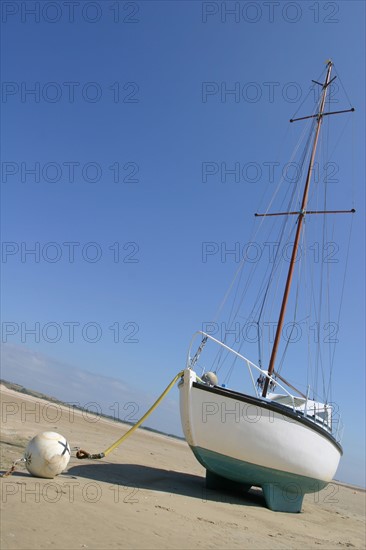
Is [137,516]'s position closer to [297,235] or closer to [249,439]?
[249,439]

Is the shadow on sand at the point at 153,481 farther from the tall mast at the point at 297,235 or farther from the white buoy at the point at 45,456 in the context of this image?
the tall mast at the point at 297,235

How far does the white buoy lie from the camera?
9.07 metres

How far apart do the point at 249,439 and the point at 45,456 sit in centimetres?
511

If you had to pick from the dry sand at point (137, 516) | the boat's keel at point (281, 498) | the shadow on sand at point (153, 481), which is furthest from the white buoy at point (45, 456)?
the boat's keel at point (281, 498)

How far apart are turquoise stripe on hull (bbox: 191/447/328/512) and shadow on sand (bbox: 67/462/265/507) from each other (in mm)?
478

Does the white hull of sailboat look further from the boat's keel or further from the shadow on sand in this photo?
the shadow on sand

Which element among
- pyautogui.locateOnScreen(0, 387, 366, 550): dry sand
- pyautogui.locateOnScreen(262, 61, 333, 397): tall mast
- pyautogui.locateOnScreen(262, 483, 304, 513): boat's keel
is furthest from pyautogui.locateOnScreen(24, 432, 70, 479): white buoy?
pyautogui.locateOnScreen(262, 61, 333, 397): tall mast

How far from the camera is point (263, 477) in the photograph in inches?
481

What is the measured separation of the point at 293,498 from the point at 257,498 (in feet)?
3.91

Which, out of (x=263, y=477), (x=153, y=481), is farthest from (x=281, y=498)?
(x=153, y=481)

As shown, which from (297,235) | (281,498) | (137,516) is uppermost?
(297,235)

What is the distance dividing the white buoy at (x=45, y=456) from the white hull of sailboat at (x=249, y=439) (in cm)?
392

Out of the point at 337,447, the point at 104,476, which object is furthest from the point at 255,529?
the point at 337,447

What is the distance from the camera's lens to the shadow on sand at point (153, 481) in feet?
36.3
